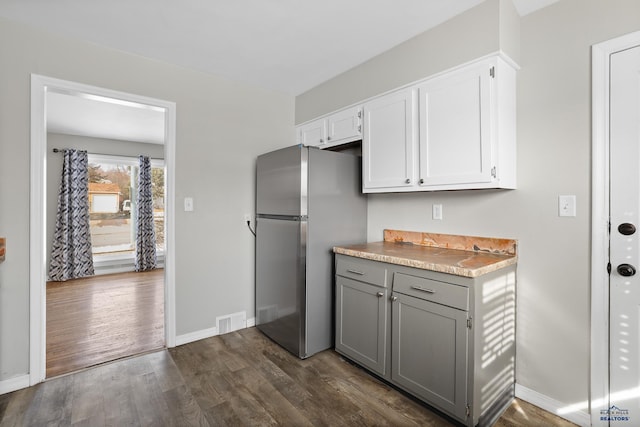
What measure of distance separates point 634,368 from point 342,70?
8.98 ft

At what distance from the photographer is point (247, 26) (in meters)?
2.13

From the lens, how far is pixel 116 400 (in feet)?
6.45

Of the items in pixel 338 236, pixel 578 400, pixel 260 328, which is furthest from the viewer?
pixel 260 328

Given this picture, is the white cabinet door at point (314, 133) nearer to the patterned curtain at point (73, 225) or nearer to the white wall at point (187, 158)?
the white wall at point (187, 158)

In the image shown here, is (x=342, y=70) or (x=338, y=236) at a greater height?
(x=342, y=70)

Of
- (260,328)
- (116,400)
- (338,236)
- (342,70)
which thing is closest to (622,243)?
(338,236)

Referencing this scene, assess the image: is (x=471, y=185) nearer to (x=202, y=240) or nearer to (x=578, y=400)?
(x=578, y=400)

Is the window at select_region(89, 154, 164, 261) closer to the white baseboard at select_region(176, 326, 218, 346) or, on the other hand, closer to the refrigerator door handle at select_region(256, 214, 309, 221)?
the white baseboard at select_region(176, 326, 218, 346)

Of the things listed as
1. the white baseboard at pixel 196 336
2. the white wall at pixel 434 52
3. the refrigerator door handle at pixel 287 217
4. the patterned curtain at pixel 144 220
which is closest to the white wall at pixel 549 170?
the white wall at pixel 434 52

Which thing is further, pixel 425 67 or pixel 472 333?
pixel 425 67

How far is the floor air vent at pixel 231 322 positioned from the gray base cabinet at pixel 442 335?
1.31 meters

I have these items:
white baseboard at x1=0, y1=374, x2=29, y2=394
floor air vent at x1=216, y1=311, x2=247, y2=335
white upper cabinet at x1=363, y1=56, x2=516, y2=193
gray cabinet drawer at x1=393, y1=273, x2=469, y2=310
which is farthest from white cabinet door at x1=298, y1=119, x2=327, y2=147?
white baseboard at x1=0, y1=374, x2=29, y2=394

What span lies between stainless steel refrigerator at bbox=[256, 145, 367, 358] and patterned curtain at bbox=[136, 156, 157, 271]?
3.82 meters

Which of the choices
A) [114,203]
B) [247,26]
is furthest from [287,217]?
[114,203]
